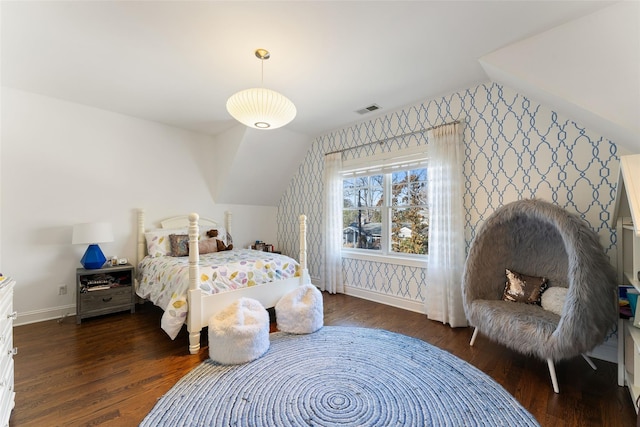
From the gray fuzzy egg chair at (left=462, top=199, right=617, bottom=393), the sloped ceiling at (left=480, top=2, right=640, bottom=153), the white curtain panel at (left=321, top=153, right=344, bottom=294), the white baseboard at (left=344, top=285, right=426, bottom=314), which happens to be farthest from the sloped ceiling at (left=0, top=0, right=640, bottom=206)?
the white baseboard at (left=344, top=285, right=426, bottom=314)

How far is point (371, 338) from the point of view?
2533 millimetres

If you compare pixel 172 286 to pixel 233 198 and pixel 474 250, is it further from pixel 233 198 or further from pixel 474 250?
pixel 474 250

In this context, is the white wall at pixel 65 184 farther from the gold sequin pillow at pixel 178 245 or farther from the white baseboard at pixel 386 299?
the white baseboard at pixel 386 299

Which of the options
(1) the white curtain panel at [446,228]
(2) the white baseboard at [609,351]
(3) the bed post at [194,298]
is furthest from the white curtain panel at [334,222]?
(2) the white baseboard at [609,351]

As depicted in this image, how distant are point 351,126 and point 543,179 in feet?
7.88

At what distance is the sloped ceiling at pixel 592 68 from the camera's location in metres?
1.63

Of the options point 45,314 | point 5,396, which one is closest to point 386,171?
point 5,396

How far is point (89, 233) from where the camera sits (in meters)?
2.93

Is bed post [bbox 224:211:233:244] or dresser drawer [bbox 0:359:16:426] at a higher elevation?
bed post [bbox 224:211:233:244]

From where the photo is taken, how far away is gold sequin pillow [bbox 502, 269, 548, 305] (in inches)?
87.2

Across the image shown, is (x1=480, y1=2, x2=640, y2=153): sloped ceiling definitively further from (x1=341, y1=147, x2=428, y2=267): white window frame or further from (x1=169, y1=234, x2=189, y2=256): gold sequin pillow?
(x1=169, y1=234, x2=189, y2=256): gold sequin pillow

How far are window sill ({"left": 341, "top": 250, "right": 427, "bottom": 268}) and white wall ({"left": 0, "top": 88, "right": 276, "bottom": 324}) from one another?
270cm

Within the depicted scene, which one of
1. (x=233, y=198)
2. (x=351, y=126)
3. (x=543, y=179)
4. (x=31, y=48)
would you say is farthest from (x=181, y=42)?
(x=543, y=179)

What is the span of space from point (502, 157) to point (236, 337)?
297 cm
